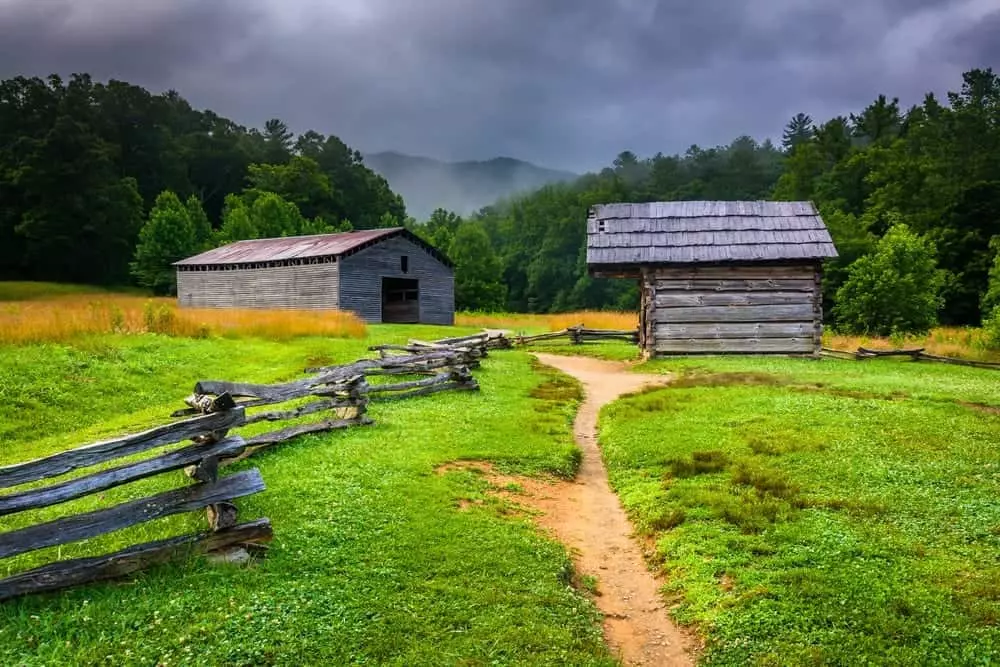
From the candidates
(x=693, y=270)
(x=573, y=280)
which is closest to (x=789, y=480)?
(x=693, y=270)

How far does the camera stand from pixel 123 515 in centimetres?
530

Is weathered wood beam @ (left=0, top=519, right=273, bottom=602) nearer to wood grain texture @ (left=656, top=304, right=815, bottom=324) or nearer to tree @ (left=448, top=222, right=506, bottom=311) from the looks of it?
wood grain texture @ (left=656, top=304, right=815, bottom=324)

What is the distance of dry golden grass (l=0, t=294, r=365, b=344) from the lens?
636 inches

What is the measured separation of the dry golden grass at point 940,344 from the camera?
2200 cm

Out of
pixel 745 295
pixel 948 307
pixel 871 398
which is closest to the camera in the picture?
pixel 871 398

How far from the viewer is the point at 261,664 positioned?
14.1 ft

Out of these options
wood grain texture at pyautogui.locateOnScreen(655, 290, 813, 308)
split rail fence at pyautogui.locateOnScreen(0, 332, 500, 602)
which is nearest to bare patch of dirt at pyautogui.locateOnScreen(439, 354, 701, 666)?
split rail fence at pyautogui.locateOnScreen(0, 332, 500, 602)

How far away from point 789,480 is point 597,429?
14.6 ft

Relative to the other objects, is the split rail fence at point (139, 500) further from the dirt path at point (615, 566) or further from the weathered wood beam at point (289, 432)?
the dirt path at point (615, 566)

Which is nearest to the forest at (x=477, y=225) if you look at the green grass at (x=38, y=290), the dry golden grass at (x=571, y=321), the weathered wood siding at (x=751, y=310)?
the green grass at (x=38, y=290)

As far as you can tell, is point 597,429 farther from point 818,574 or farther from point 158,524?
point 158,524

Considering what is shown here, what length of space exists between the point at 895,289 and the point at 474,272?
4520cm

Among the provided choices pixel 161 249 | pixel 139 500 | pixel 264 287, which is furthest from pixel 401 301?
pixel 139 500

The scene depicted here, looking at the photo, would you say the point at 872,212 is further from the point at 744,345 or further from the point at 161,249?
the point at 161,249
